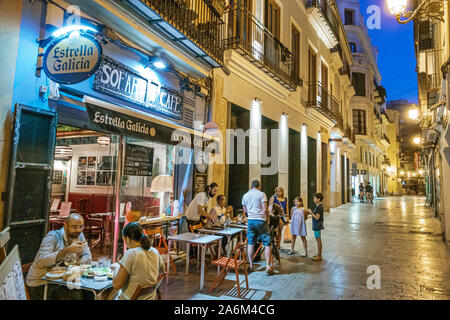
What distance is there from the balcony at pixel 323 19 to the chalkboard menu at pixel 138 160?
40.0ft

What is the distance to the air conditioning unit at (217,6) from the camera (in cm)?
834

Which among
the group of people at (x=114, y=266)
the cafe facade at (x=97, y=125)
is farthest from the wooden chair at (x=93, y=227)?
the group of people at (x=114, y=266)

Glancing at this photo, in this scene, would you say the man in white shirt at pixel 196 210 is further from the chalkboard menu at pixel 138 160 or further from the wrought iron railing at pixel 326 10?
the wrought iron railing at pixel 326 10

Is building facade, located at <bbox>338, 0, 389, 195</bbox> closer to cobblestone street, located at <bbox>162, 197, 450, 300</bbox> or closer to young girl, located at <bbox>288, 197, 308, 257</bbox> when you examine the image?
cobblestone street, located at <bbox>162, 197, 450, 300</bbox>

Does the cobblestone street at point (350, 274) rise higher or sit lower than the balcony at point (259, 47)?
lower

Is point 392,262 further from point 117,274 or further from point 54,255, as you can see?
point 54,255

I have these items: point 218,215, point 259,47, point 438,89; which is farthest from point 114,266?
point 438,89

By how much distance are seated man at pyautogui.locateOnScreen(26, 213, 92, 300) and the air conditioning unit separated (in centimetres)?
667

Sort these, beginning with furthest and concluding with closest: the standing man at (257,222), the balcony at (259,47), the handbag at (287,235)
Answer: the balcony at (259,47), the handbag at (287,235), the standing man at (257,222)

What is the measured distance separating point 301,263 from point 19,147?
600cm

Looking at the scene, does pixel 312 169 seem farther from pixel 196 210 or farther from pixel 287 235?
pixel 196 210

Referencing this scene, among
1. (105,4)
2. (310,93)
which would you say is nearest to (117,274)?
(105,4)

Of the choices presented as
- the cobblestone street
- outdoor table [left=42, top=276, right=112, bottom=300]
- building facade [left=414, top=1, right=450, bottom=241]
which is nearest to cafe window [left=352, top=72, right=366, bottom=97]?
building facade [left=414, top=1, right=450, bottom=241]

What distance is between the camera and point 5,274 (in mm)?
2643
